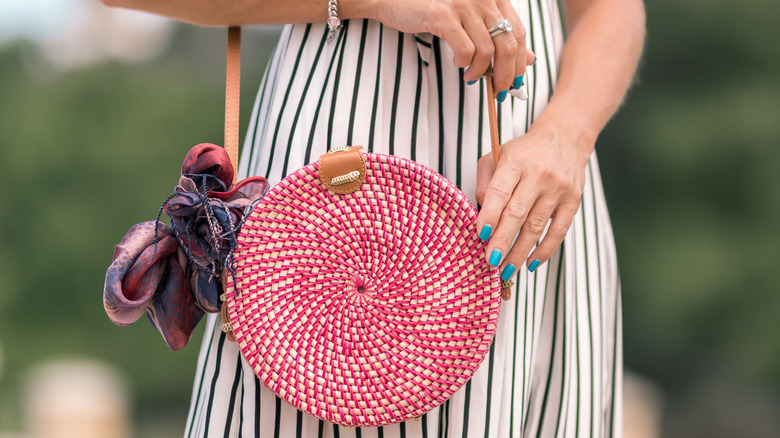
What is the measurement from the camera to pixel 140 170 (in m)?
6.14

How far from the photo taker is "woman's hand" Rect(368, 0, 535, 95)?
2.54 ft

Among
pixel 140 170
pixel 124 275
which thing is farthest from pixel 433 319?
pixel 140 170

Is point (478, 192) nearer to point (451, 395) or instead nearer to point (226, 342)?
point (451, 395)

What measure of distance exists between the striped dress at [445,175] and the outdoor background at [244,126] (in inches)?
176

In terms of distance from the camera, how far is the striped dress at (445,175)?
0.81 metres

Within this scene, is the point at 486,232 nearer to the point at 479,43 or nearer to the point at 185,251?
the point at 479,43

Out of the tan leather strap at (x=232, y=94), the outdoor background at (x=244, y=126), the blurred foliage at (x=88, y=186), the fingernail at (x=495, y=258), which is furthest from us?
the blurred foliage at (x=88, y=186)

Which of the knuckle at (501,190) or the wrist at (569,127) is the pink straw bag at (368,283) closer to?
the knuckle at (501,190)

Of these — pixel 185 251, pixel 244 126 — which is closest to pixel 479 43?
pixel 185 251

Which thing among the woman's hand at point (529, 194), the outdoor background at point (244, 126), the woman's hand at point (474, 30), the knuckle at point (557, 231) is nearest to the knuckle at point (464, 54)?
the woman's hand at point (474, 30)

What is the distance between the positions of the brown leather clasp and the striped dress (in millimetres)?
83

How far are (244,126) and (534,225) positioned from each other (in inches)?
160

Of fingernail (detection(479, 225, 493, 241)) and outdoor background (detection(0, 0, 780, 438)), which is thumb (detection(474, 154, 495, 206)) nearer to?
fingernail (detection(479, 225, 493, 241))

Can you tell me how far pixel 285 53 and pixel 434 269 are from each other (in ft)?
1.25
